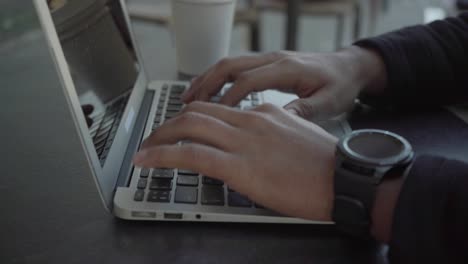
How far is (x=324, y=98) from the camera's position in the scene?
665 mm

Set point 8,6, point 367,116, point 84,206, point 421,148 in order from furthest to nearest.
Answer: point 8,6, point 367,116, point 421,148, point 84,206

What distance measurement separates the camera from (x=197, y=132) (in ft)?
1.65

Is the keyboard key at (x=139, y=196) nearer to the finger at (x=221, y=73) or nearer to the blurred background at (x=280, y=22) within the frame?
the finger at (x=221, y=73)

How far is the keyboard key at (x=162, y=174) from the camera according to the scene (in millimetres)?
515

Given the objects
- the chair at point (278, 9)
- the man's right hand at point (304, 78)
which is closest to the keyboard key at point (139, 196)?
the man's right hand at point (304, 78)

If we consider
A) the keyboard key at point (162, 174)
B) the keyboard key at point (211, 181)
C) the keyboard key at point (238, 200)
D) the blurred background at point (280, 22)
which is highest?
the keyboard key at point (162, 174)

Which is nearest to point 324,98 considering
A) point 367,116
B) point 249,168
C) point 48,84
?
point 367,116

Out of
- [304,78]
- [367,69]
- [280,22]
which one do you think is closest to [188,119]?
[304,78]

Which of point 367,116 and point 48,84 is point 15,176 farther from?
point 367,116

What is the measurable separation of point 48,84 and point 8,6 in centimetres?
31

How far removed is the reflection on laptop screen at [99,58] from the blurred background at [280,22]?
19cm

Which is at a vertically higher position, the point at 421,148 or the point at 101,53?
the point at 101,53

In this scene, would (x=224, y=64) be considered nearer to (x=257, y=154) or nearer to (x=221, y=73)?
(x=221, y=73)

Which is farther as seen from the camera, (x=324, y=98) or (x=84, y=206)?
(x=324, y=98)
